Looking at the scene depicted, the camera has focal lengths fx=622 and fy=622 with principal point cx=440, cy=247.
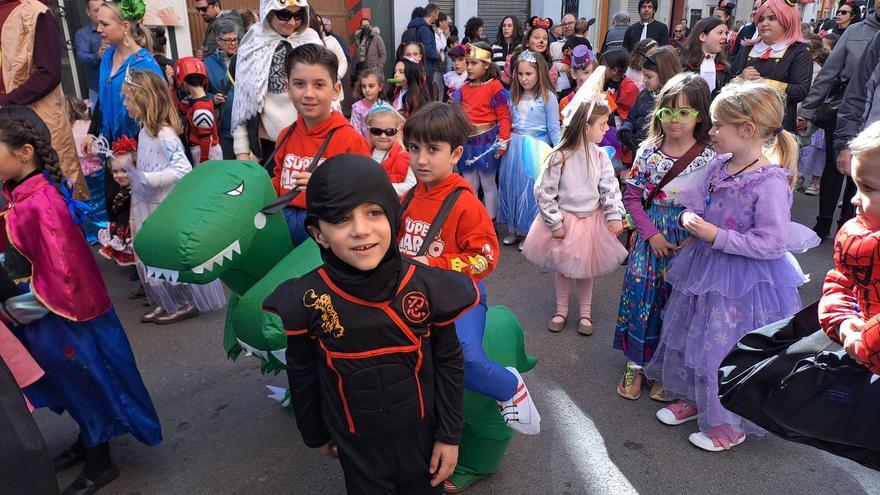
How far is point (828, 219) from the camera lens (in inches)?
228

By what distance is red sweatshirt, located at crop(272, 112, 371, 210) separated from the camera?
9.34ft

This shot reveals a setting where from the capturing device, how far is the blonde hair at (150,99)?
4.02 meters

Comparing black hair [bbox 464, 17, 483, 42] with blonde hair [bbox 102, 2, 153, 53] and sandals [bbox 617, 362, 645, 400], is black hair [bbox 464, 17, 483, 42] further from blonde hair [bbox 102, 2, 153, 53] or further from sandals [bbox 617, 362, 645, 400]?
sandals [bbox 617, 362, 645, 400]

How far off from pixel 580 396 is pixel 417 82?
479cm

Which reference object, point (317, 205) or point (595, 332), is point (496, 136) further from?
point (317, 205)

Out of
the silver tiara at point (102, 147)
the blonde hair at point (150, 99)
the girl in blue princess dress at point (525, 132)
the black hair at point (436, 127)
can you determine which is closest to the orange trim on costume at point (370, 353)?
the black hair at point (436, 127)

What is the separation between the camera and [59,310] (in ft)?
8.21

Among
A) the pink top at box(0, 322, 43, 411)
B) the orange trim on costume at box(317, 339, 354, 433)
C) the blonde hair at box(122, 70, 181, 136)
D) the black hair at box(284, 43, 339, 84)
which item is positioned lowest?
the pink top at box(0, 322, 43, 411)

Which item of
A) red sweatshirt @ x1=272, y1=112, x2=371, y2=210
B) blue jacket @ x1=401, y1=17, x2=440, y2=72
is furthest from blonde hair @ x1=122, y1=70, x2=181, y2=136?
blue jacket @ x1=401, y1=17, x2=440, y2=72

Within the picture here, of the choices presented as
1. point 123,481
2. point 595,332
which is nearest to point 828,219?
point 595,332

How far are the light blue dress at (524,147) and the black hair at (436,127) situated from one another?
330 centimetres

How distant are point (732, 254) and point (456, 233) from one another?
138 centimetres

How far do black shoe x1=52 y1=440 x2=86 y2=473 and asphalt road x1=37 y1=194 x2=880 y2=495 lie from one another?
0.06 metres

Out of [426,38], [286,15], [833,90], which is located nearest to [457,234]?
[286,15]
